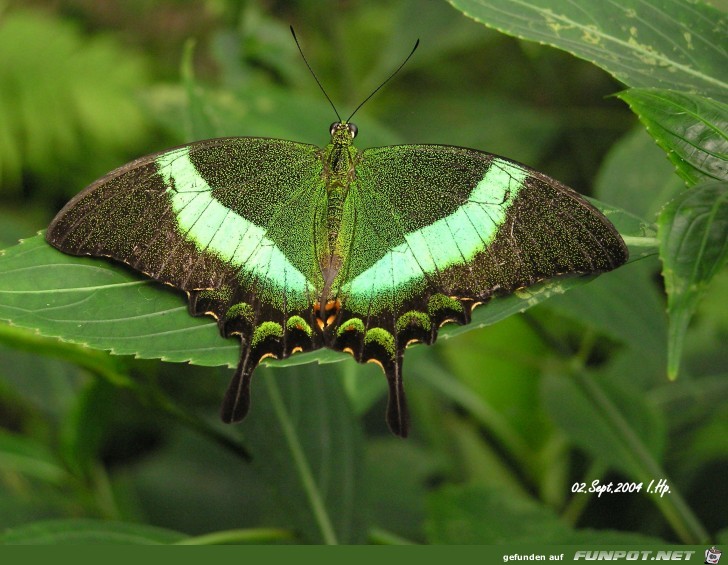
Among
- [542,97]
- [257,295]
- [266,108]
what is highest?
[542,97]

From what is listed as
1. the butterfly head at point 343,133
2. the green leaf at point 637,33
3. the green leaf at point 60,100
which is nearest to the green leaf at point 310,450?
the butterfly head at point 343,133

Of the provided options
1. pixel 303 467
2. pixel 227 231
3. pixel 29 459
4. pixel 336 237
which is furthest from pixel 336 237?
pixel 29 459

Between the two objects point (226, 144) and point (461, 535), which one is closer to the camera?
point (226, 144)

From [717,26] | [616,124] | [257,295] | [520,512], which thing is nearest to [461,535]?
[520,512]

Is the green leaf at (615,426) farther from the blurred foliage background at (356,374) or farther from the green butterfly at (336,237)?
the green butterfly at (336,237)

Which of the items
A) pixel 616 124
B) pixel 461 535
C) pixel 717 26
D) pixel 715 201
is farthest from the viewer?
pixel 616 124

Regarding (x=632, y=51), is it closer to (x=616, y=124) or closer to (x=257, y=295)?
(x=257, y=295)
